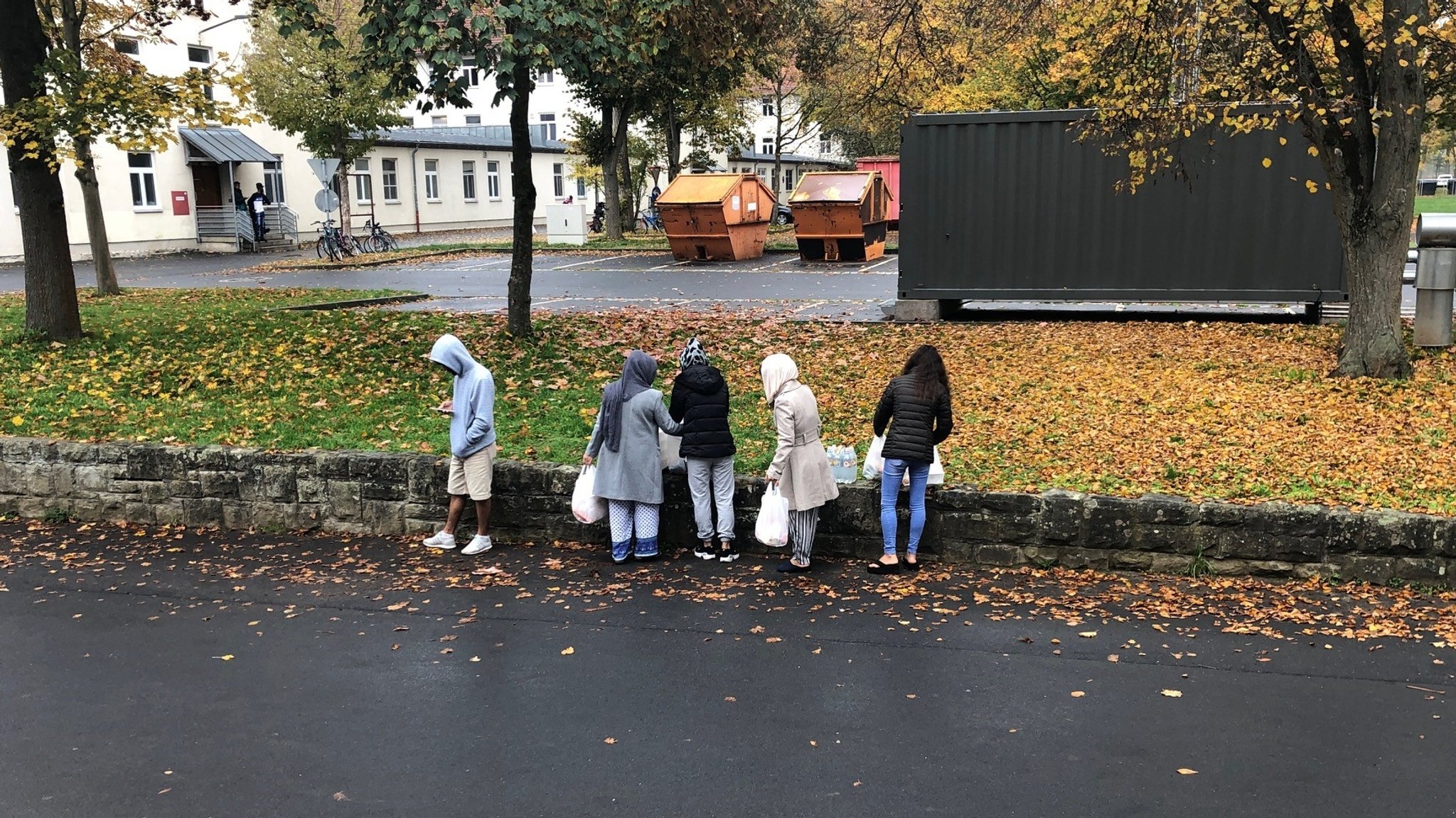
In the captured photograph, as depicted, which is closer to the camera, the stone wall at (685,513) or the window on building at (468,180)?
the stone wall at (685,513)

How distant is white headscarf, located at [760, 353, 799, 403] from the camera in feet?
22.4

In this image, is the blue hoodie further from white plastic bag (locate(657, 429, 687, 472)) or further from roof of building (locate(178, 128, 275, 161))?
roof of building (locate(178, 128, 275, 161))

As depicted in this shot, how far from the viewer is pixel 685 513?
293 inches

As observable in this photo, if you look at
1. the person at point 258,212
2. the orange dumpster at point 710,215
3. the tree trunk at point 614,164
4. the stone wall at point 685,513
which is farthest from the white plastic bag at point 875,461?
the person at point 258,212

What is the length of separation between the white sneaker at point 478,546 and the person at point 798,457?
200 cm

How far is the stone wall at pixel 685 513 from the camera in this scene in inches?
253

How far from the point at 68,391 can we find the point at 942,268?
10.3 m

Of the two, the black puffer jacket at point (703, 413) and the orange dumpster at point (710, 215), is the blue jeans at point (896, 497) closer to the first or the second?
the black puffer jacket at point (703, 413)

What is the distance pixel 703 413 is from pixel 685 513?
29.3 inches

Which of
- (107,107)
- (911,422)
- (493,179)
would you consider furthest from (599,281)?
(493,179)

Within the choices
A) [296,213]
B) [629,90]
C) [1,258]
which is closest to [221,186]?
[296,213]

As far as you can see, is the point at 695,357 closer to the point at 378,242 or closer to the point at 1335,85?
the point at 1335,85

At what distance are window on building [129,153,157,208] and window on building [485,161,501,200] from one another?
18107 millimetres

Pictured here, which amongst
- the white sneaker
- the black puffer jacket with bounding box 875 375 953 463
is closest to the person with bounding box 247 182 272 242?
the white sneaker
